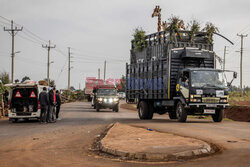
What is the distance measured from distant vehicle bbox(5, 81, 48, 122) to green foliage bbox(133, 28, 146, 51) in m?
6.43

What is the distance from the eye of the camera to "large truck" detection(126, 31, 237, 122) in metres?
17.3

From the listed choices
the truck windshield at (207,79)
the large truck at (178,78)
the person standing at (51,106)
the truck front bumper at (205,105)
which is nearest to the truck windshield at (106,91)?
the large truck at (178,78)

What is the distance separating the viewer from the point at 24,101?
806 inches

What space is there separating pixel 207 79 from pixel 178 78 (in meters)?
1.51

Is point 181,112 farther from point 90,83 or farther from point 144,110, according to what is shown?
point 90,83

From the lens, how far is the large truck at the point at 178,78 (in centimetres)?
1733

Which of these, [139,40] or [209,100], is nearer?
[209,100]

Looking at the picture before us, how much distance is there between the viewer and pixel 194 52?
18.6m

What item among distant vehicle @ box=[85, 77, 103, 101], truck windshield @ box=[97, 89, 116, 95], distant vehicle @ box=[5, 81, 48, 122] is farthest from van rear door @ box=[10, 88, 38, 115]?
distant vehicle @ box=[85, 77, 103, 101]

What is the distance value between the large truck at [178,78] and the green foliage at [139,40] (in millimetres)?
217

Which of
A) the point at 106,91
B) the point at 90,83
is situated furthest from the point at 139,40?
the point at 90,83

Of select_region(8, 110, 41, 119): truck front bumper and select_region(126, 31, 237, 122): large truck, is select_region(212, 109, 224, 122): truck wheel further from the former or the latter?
select_region(8, 110, 41, 119): truck front bumper

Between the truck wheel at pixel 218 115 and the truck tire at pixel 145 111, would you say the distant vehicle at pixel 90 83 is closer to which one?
the truck tire at pixel 145 111

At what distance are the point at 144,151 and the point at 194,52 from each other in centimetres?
1144
